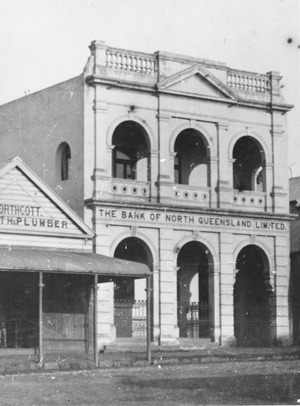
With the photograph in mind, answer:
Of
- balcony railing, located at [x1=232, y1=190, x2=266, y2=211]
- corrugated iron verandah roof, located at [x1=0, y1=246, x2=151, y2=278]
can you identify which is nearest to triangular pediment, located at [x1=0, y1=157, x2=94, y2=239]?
corrugated iron verandah roof, located at [x1=0, y1=246, x2=151, y2=278]

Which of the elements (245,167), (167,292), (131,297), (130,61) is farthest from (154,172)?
(245,167)

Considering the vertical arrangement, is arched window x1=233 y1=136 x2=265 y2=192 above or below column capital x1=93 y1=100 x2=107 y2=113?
below

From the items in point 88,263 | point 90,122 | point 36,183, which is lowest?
point 88,263

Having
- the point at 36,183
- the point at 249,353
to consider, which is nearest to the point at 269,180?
the point at 249,353

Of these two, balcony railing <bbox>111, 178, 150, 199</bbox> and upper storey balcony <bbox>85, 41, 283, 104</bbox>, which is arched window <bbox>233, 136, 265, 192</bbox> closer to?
upper storey balcony <bbox>85, 41, 283, 104</bbox>

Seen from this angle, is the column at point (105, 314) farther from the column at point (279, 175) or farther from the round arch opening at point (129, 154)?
the column at point (279, 175)

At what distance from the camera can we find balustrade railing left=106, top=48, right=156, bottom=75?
3431cm

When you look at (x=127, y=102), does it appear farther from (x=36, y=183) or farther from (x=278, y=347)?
(x=278, y=347)

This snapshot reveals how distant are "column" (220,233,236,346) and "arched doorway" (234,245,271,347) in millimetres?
1674

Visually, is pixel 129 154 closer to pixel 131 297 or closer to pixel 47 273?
pixel 131 297

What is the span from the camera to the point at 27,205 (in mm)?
30797

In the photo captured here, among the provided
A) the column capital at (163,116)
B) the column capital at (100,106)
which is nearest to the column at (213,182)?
the column capital at (163,116)

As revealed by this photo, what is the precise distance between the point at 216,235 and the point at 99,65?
7.05m

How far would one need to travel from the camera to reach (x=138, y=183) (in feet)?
113
